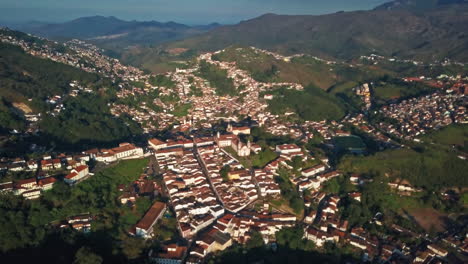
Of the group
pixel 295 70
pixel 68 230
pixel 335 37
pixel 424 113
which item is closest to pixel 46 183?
pixel 68 230

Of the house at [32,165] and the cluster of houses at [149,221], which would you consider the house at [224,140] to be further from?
the house at [32,165]

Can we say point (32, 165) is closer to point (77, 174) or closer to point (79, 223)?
point (77, 174)

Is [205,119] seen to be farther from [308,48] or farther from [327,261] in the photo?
[308,48]

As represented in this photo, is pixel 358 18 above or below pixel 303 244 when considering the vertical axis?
above

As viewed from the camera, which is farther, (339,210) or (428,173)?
(428,173)

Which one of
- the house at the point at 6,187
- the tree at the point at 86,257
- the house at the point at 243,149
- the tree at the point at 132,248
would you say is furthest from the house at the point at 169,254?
the house at the point at 243,149

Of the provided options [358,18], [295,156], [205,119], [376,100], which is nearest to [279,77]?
[376,100]
